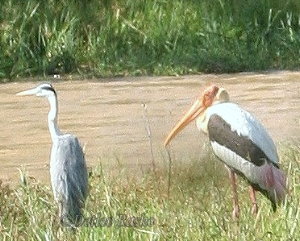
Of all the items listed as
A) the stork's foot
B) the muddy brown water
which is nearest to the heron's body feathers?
the stork's foot

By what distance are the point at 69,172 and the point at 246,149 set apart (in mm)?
1197

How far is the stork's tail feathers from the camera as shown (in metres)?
7.49

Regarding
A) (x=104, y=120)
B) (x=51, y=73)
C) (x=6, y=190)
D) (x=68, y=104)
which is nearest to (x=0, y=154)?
(x=104, y=120)

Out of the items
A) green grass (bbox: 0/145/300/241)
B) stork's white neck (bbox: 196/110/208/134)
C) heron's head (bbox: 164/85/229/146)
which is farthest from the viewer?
heron's head (bbox: 164/85/229/146)

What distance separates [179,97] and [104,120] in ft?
4.96

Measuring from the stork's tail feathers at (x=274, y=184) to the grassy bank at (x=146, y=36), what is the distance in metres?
7.83

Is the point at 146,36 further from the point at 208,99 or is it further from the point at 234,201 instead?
the point at 234,201

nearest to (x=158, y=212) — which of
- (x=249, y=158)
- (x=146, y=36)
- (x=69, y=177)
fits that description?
(x=69, y=177)

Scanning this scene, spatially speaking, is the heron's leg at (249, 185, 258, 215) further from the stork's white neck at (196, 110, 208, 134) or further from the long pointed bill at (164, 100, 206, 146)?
the long pointed bill at (164, 100, 206, 146)

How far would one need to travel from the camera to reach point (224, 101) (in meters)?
8.83

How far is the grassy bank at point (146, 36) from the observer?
15.8 m

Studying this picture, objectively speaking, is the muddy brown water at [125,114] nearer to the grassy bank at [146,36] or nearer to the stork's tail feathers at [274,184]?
the grassy bank at [146,36]

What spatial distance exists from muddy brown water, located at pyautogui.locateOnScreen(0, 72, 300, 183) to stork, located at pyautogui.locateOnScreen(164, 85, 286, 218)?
1308mm

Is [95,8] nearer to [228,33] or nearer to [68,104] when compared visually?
[228,33]
